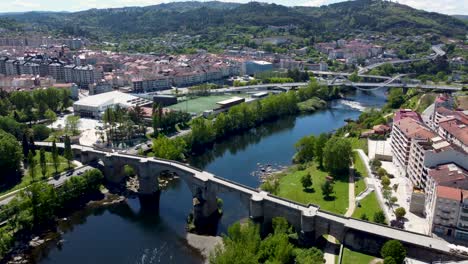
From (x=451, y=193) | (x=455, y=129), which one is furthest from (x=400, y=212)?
(x=455, y=129)

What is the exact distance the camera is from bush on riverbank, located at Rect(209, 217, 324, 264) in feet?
73.0

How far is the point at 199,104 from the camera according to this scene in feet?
213

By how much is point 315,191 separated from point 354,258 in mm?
9996

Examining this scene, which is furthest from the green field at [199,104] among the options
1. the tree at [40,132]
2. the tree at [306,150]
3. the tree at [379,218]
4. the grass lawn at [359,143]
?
the tree at [379,218]

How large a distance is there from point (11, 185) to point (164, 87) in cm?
4555

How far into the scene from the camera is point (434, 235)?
81.4 feet

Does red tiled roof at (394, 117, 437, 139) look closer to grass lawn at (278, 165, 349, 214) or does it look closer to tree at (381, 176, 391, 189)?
tree at (381, 176, 391, 189)

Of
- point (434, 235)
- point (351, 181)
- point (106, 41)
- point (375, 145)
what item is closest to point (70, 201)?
point (351, 181)

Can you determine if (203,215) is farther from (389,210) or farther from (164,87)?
(164,87)

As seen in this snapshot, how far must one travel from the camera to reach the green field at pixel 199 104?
61325 mm

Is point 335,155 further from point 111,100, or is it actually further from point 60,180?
point 111,100

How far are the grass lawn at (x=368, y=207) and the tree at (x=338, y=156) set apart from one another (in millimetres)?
5373

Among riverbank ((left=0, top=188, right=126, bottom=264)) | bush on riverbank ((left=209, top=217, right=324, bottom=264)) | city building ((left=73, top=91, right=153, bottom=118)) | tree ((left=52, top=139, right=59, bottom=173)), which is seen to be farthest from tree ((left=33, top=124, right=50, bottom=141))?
bush on riverbank ((left=209, top=217, right=324, bottom=264))

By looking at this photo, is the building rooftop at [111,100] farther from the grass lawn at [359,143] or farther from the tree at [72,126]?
the grass lawn at [359,143]
